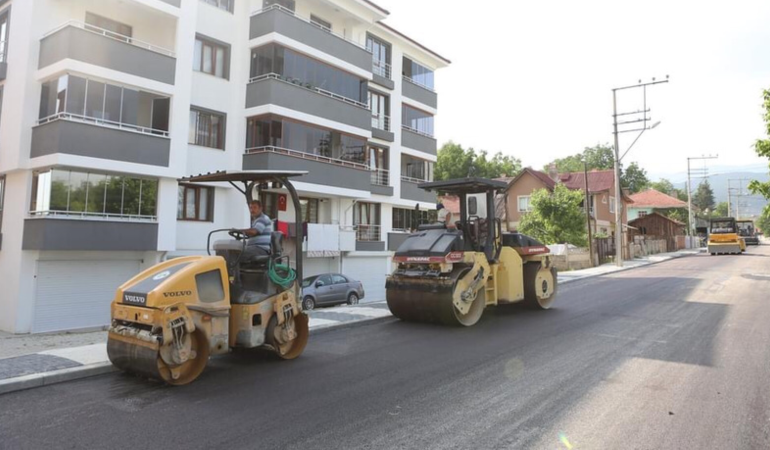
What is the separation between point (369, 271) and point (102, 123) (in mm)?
14257

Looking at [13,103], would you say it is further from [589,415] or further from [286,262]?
[589,415]

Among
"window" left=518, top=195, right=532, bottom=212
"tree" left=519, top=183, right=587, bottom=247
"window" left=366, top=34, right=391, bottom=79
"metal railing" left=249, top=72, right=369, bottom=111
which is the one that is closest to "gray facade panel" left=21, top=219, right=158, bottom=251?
"metal railing" left=249, top=72, right=369, bottom=111

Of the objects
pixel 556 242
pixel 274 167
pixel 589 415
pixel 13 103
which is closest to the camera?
pixel 589 415

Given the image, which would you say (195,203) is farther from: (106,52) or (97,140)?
(106,52)

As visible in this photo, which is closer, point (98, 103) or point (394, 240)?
point (98, 103)

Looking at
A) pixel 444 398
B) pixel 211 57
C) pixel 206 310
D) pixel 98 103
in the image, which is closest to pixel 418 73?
pixel 211 57

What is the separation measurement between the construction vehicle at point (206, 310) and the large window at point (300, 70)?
46.4 feet

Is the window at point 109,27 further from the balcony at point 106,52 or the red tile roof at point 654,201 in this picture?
the red tile roof at point 654,201

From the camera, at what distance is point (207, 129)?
62.0ft

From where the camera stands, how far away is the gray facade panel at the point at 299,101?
19.0 meters

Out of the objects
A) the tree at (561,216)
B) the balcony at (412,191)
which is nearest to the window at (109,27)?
the balcony at (412,191)

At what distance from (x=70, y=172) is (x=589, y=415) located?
15796 mm

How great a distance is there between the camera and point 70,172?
1464cm

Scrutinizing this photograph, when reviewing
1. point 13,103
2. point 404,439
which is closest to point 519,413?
point 404,439
